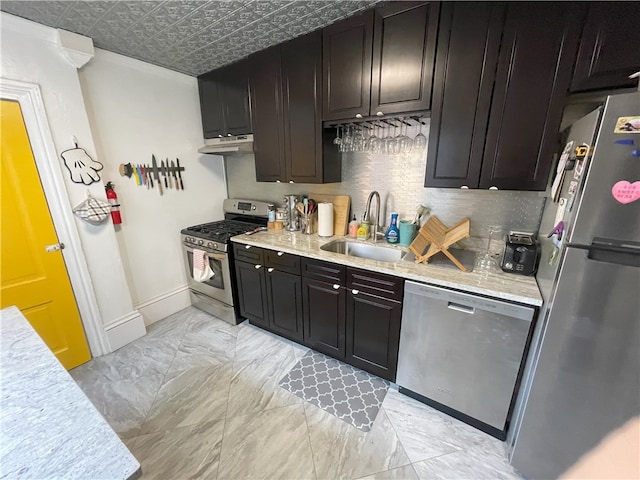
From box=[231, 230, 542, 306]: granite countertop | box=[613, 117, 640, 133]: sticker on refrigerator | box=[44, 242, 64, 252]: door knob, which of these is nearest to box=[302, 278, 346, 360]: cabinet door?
box=[231, 230, 542, 306]: granite countertop

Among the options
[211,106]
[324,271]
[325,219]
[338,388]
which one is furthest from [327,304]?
[211,106]

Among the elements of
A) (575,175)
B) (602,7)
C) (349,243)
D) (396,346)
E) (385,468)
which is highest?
(602,7)

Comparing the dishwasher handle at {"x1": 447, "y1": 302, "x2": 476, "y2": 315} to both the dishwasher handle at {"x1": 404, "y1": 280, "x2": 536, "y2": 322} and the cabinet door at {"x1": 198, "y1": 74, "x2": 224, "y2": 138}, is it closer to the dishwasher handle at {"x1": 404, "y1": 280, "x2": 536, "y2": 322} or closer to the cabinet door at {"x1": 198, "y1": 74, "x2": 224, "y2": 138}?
the dishwasher handle at {"x1": 404, "y1": 280, "x2": 536, "y2": 322}

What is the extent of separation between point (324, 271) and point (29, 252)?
2.25 m

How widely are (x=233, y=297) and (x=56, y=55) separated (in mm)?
2367

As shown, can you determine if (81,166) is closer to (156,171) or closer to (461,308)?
(156,171)

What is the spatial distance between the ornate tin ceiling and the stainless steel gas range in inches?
59.8

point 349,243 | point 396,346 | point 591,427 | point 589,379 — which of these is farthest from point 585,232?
point 349,243

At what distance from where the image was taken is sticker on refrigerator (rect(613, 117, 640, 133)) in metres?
0.93

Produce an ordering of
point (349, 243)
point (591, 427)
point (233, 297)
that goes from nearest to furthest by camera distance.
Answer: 1. point (591, 427)
2. point (349, 243)
3. point (233, 297)

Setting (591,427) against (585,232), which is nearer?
(585,232)

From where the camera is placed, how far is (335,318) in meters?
2.04

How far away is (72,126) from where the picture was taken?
6.62 ft

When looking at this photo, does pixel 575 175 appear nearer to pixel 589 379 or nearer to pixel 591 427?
pixel 589 379
